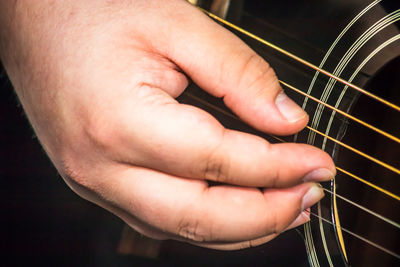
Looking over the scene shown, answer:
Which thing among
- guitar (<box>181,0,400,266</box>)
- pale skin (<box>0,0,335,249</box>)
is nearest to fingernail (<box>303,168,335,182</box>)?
pale skin (<box>0,0,335,249</box>)

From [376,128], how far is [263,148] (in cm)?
26

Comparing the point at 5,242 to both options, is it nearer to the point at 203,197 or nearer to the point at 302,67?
the point at 203,197

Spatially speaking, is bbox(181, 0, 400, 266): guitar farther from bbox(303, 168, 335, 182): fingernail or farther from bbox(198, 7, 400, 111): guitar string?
bbox(303, 168, 335, 182): fingernail

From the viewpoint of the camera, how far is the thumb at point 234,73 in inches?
23.2

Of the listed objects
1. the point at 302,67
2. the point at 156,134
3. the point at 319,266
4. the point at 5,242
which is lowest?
the point at 5,242

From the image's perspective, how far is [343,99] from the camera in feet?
2.19

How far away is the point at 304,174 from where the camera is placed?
1.94ft

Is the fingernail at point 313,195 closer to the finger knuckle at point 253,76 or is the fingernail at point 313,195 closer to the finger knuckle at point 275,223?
the finger knuckle at point 275,223

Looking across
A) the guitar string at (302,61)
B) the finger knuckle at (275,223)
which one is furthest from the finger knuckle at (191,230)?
the guitar string at (302,61)

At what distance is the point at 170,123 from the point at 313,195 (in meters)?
0.28

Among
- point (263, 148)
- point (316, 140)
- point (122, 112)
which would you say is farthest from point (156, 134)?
point (316, 140)

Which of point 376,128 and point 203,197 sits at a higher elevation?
point 376,128

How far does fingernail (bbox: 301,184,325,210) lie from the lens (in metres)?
0.63

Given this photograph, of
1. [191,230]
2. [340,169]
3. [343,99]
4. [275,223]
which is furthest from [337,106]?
[191,230]
